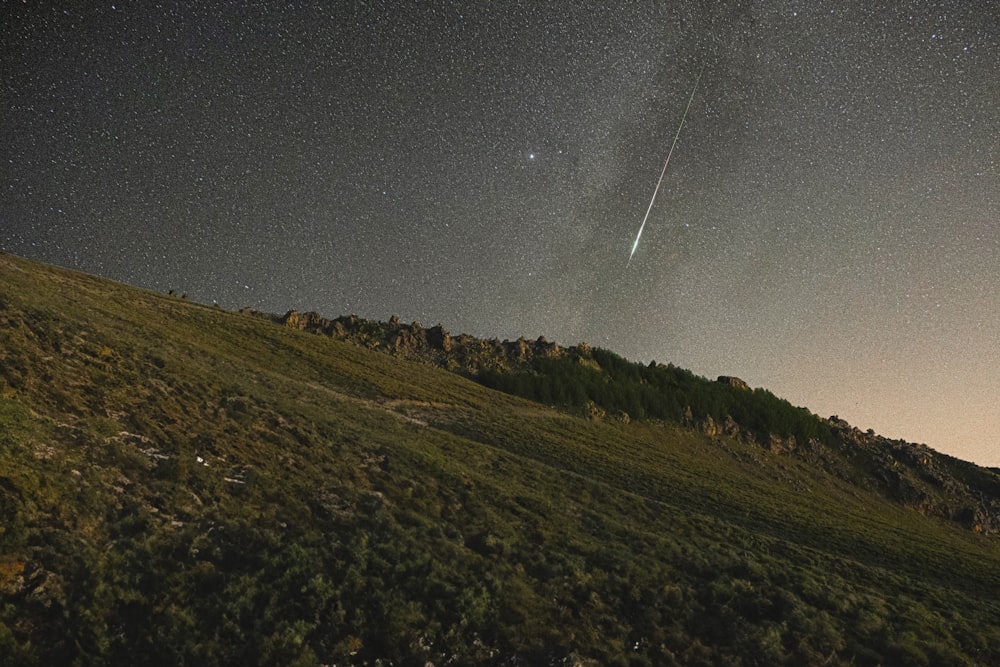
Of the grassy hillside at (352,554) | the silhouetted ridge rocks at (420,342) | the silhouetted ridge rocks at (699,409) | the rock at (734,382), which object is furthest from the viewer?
the rock at (734,382)

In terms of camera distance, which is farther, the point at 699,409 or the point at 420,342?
the point at 699,409

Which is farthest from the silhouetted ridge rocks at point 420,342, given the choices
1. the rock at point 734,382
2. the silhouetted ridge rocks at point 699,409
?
the rock at point 734,382

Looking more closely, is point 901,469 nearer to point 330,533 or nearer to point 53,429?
point 330,533

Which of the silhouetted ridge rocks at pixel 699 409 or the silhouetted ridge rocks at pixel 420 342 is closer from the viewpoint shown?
the silhouetted ridge rocks at pixel 699 409

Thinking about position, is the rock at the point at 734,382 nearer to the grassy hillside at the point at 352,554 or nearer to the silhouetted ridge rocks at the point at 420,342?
the silhouetted ridge rocks at the point at 420,342

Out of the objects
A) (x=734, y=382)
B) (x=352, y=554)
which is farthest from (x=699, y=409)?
(x=352, y=554)

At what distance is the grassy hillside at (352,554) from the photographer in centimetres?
960

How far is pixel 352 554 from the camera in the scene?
1250 cm

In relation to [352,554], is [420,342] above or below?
above

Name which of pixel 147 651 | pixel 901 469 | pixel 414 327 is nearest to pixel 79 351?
pixel 147 651

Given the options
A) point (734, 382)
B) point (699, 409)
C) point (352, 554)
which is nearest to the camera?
point (352, 554)

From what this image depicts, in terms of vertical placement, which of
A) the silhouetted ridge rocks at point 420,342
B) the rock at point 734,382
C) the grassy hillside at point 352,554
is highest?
the rock at point 734,382

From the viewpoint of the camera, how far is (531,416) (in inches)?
2020

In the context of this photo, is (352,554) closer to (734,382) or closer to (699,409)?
(699,409)
